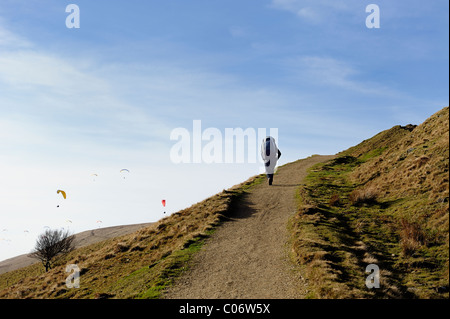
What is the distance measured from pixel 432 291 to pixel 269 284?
596 cm

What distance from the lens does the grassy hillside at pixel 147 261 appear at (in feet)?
47.6

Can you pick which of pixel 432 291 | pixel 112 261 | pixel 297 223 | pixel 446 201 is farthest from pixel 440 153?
pixel 112 261

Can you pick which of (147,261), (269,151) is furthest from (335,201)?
(147,261)

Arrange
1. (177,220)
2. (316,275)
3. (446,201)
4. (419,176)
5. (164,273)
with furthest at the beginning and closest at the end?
1. (177,220)
2. (419,176)
3. (446,201)
4. (164,273)
5. (316,275)

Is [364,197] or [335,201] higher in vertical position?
[364,197]

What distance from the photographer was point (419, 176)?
795 inches

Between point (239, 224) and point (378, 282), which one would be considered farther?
point (239, 224)

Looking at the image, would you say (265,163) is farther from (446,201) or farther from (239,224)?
(446,201)

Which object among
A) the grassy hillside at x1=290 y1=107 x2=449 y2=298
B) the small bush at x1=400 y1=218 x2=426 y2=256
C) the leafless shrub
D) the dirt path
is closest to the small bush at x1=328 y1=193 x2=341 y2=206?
the grassy hillside at x1=290 y1=107 x2=449 y2=298

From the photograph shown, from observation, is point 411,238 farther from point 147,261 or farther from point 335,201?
point 147,261

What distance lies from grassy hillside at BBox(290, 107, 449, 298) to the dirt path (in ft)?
2.96

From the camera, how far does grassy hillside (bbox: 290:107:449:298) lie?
1180 cm

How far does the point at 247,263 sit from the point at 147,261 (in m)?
7.11

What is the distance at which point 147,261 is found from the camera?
60.0 ft
